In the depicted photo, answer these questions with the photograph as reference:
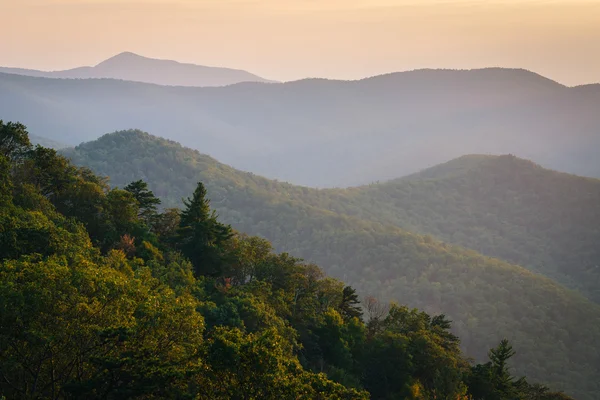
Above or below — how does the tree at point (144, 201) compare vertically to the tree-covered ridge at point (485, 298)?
above

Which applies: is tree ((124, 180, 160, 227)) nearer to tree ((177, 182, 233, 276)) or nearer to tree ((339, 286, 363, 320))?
tree ((177, 182, 233, 276))

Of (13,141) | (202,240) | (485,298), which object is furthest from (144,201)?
(485,298)

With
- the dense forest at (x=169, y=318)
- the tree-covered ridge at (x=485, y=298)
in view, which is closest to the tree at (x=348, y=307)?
the dense forest at (x=169, y=318)

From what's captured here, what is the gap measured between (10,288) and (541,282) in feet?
578

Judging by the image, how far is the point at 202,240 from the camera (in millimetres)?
58656

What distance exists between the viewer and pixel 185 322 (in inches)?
1067

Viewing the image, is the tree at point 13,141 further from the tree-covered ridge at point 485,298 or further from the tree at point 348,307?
the tree-covered ridge at point 485,298

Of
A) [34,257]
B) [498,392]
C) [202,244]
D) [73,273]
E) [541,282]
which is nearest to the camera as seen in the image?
[73,273]

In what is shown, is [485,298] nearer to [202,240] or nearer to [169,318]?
[202,240]

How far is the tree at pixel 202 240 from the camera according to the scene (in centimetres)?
5862

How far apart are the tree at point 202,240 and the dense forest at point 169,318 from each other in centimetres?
15

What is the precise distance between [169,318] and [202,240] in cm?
3255

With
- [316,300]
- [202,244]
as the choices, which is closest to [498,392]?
[316,300]

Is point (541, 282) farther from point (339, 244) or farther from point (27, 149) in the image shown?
point (27, 149)
